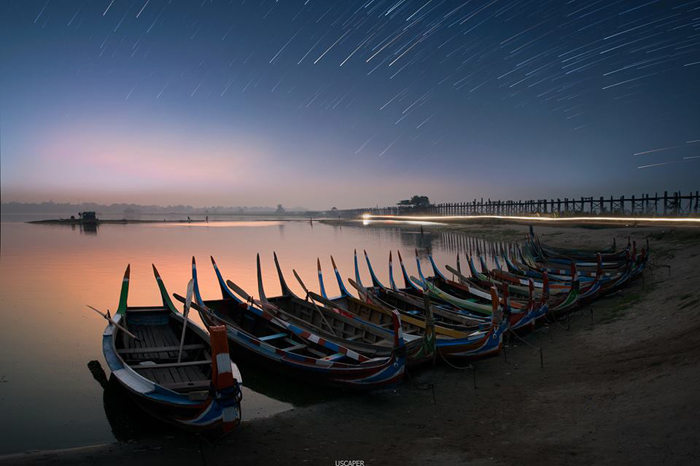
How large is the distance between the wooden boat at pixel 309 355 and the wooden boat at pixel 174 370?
94 centimetres

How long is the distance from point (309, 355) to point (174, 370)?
2575mm

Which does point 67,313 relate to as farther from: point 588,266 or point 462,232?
point 462,232

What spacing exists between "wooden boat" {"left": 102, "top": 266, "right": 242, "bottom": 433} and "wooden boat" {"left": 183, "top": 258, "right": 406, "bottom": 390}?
94cm

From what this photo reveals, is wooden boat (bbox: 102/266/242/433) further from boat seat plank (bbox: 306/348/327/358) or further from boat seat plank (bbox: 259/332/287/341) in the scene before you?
boat seat plank (bbox: 306/348/327/358)

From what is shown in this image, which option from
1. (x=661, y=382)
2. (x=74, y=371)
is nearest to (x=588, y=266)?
(x=661, y=382)

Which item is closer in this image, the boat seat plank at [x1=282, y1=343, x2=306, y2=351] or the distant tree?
the boat seat plank at [x1=282, y1=343, x2=306, y2=351]

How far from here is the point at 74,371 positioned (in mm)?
9375

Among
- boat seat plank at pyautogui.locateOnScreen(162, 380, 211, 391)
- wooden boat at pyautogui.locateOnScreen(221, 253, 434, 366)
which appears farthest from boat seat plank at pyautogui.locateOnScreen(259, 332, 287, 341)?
boat seat plank at pyautogui.locateOnScreen(162, 380, 211, 391)

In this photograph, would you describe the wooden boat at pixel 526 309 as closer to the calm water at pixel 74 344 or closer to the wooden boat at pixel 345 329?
the wooden boat at pixel 345 329

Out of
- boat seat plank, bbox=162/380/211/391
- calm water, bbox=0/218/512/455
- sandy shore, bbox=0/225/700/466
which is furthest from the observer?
calm water, bbox=0/218/512/455

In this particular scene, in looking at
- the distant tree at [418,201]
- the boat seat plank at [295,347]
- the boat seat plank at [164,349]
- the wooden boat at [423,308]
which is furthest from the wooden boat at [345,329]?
the distant tree at [418,201]

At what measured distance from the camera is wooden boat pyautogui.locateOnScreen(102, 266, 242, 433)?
5207mm

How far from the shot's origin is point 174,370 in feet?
23.5

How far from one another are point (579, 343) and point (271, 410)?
6876 millimetres
